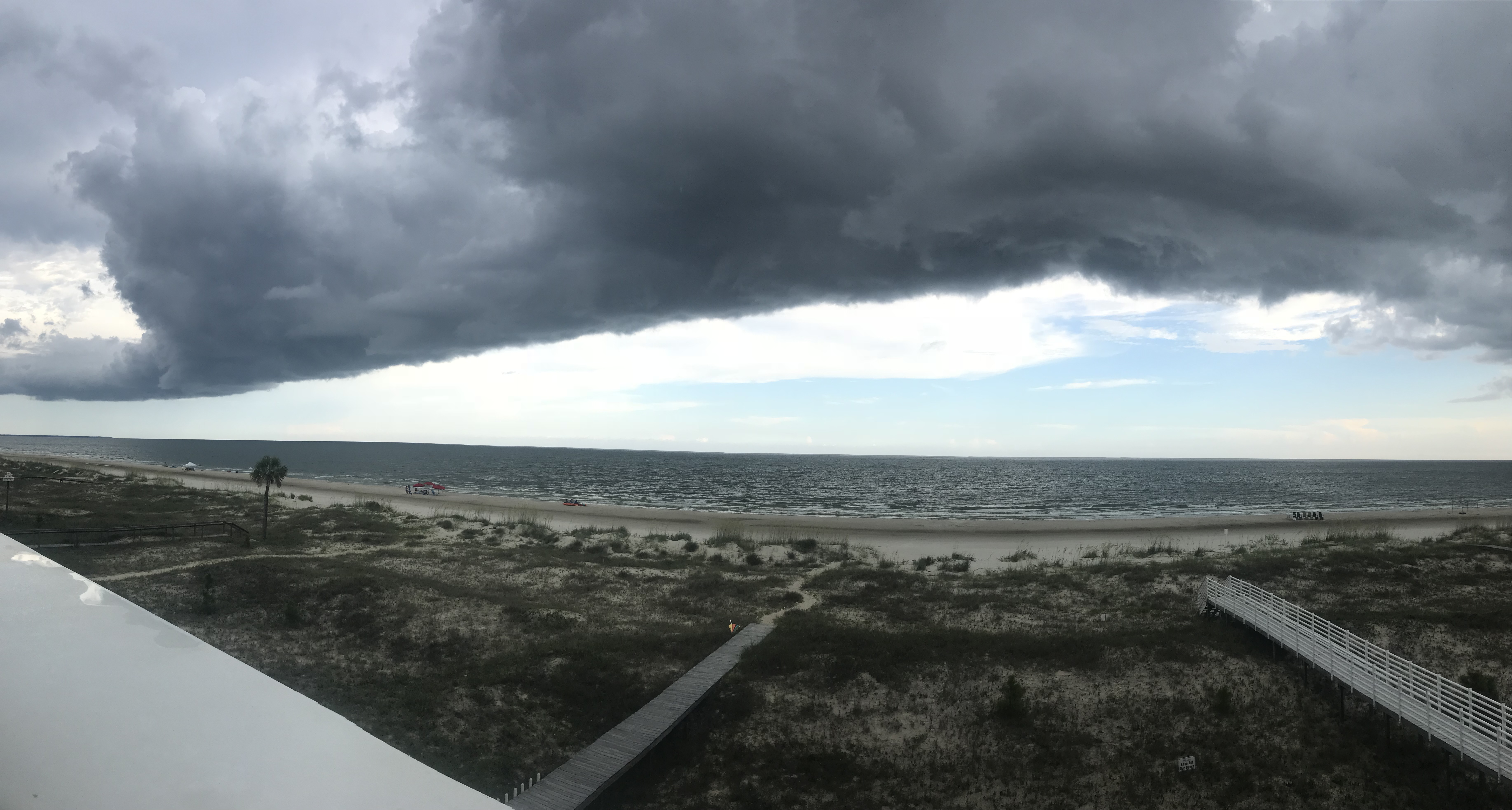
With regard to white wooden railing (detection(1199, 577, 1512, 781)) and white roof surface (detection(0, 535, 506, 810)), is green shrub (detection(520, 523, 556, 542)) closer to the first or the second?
white wooden railing (detection(1199, 577, 1512, 781))

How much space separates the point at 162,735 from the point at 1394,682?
2348 centimetres

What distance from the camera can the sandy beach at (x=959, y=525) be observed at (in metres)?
50.7

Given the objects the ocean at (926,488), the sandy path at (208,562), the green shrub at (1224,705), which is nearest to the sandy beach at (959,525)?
the ocean at (926,488)

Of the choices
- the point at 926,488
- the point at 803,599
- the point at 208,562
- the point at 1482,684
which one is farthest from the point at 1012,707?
the point at 926,488

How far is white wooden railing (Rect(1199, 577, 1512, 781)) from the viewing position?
15555 millimetres

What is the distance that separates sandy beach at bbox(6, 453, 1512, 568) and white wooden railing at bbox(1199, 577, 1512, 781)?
18.6m

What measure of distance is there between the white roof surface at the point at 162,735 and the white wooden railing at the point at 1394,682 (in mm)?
20609

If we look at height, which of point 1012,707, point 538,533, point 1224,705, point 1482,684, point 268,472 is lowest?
point 1012,707

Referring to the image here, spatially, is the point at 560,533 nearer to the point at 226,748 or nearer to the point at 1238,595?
the point at 1238,595

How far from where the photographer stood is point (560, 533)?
170ft

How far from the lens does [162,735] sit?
2.35m

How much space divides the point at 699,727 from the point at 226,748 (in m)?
18.3

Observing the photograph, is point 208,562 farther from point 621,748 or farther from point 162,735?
point 162,735

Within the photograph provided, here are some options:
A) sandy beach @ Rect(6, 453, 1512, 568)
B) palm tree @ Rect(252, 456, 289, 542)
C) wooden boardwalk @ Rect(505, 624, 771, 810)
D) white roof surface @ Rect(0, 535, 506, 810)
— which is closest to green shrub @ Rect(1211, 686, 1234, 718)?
A: wooden boardwalk @ Rect(505, 624, 771, 810)
